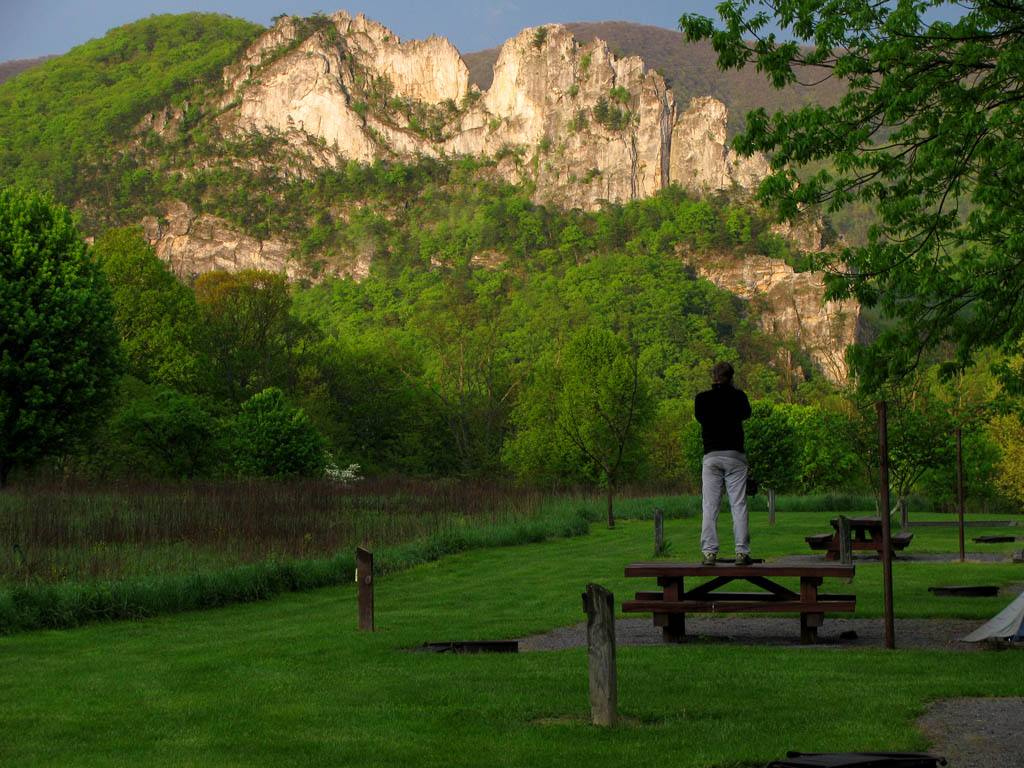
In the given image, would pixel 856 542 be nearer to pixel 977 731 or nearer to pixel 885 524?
pixel 885 524

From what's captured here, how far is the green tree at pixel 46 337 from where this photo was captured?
1414 inches

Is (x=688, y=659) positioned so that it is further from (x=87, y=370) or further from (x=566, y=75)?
(x=566, y=75)

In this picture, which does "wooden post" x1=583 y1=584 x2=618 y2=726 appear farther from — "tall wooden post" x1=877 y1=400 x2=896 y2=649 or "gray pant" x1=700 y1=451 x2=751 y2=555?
"gray pant" x1=700 y1=451 x2=751 y2=555

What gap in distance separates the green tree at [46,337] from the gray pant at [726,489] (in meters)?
29.8

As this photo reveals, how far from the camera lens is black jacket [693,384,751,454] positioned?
35.5ft

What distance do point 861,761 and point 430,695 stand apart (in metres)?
3.94

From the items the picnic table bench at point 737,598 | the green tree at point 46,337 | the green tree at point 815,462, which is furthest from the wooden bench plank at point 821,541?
the green tree at point 815,462

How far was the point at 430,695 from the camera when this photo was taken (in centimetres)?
833

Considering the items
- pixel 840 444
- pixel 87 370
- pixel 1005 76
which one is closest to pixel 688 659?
pixel 1005 76

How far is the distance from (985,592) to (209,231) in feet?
492

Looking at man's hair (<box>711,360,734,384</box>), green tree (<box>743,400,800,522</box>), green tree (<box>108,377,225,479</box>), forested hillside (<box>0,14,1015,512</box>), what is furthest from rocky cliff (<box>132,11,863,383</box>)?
man's hair (<box>711,360,734,384</box>)

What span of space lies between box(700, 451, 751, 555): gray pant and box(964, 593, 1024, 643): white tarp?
2.39 meters

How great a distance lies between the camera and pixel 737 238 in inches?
5753

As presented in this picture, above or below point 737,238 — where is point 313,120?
above
